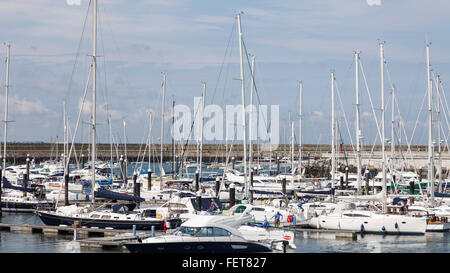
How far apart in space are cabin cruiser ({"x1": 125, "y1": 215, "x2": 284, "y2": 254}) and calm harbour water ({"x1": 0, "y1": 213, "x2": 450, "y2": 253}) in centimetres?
404

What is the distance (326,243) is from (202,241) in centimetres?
1106

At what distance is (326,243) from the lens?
37.1 m

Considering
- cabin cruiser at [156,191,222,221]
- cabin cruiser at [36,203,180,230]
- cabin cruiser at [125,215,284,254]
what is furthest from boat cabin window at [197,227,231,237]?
cabin cruiser at [156,191,222,221]

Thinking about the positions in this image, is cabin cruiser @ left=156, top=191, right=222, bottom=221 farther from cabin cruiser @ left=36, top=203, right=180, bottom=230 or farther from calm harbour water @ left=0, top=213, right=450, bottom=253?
calm harbour water @ left=0, top=213, right=450, bottom=253

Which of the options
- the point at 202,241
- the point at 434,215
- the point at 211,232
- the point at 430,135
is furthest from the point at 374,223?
the point at 202,241

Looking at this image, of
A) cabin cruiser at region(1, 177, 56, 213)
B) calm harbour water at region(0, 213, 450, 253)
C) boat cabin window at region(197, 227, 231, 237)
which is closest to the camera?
boat cabin window at region(197, 227, 231, 237)

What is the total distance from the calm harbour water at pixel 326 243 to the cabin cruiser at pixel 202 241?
4.04 metres

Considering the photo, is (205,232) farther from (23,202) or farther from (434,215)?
(23,202)

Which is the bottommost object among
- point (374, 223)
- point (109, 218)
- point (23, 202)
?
point (374, 223)

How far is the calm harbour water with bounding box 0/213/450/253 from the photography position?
114 ft

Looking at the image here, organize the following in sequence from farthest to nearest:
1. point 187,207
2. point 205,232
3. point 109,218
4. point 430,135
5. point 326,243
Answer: point 430,135, point 187,207, point 109,218, point 326,243, point 205,232

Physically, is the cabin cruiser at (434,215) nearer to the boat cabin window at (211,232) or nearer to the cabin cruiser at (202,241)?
the cabin cruiser at (202,241)
